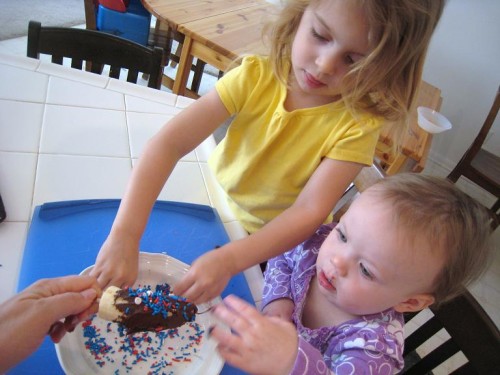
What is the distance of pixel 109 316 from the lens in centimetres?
57

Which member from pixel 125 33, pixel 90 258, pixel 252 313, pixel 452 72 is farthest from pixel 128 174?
pixel 452 72

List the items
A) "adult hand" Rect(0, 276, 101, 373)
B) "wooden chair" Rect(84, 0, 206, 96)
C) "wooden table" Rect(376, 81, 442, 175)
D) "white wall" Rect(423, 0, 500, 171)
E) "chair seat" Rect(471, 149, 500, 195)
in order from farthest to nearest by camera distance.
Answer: "white wall" Rect(423, 0, 500, 171) → "wooden chair" Rect(84, 0, 206, 96) → "chair seat" Rect(471, 149, 500, 195) → "wooden table" Rect(376, 81, 442, 175) → "adult hand" Rect(0, 276, 101, 373)

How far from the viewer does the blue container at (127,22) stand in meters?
2.52

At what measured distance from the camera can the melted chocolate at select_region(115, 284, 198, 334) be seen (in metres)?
0.58

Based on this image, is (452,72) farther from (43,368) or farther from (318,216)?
(43,368)

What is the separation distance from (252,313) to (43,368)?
1.02ft

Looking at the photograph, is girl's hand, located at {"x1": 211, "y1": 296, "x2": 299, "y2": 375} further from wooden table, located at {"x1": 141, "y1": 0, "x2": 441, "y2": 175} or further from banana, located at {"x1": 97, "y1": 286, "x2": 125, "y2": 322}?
wooden table, located at {"x1": 141, "y1": 0, "x2": 441, "y2": 175}

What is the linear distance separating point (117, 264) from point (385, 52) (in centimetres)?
67

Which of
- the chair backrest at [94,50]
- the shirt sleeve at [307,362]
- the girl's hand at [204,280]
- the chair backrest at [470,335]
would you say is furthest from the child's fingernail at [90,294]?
the chair backrest at [94,50]

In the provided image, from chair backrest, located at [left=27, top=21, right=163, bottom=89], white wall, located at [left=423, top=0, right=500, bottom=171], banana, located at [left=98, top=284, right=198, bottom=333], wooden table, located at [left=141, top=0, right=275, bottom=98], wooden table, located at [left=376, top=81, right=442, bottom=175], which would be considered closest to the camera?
banana, located at [left=98, top=284, right=198, bottom=333]

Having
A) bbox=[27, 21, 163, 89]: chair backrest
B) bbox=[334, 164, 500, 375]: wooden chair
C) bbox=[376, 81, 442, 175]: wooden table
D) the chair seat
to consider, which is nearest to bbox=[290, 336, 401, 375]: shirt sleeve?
bbox=[334, 164, 500, 375]: wooden chair

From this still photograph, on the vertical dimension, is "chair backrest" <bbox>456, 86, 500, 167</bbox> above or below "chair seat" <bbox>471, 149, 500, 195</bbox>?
above

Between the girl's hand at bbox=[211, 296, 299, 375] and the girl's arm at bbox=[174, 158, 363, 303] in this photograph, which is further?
the girl's arm at bbox=[174, 158, 363, 303]

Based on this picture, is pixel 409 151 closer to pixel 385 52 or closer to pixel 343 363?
pixel 385 52
